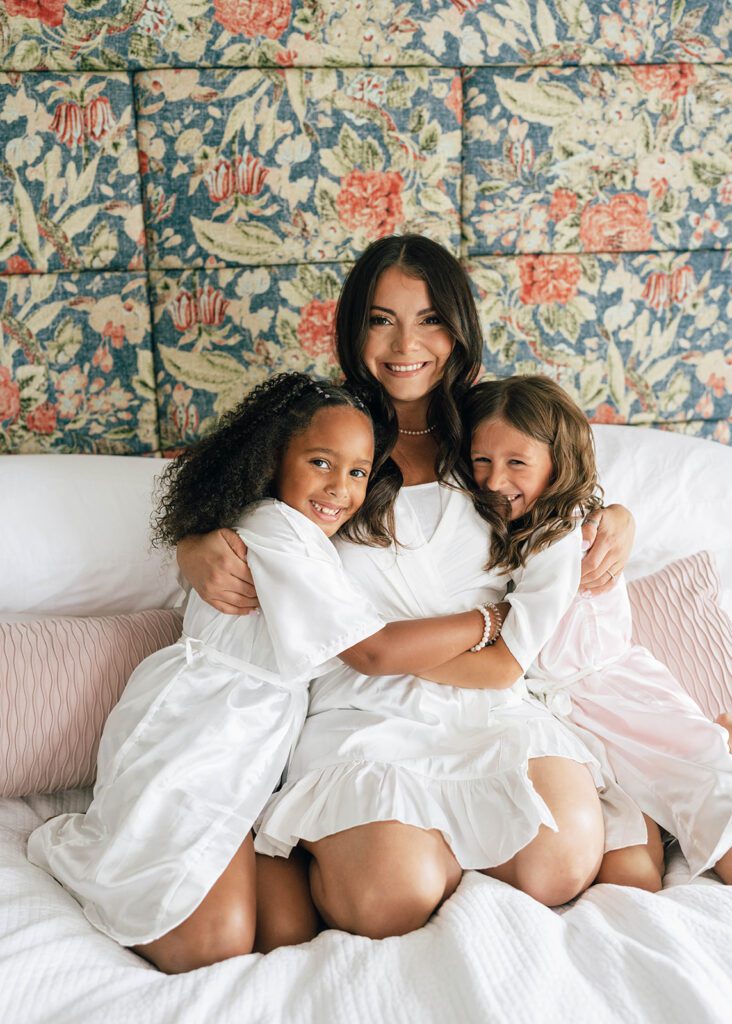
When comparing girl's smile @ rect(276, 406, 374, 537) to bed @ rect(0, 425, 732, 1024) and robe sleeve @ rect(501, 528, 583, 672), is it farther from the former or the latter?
bed @ rect(0, 425, 732, 1024)

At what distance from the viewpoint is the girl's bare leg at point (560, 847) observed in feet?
4.35

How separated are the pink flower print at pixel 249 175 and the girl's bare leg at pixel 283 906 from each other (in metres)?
1.42

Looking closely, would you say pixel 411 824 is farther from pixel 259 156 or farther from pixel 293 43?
pixel 293 43

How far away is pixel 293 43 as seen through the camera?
1998 millimetres

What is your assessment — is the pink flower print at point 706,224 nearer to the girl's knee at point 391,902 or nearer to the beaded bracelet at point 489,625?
the beaded bracelet at point 489,625

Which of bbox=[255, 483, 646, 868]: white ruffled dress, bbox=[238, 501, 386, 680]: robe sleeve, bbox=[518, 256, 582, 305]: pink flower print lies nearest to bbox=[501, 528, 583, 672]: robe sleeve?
bbox=[255, 483, 646, 868]: white ruffled dress

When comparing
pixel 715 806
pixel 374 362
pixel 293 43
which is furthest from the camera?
pixel 293 43

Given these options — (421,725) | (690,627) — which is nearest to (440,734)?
(421,725)

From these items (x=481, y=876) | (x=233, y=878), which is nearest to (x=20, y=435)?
(x=233, y=878)

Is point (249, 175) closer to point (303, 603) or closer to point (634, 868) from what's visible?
point (303, 603)

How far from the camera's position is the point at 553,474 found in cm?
163

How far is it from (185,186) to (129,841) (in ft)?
4.65

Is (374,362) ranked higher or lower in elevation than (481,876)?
higher

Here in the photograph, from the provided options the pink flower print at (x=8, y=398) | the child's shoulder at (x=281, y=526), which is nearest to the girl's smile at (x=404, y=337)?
the child's shoulder at (x=281, y=526)
